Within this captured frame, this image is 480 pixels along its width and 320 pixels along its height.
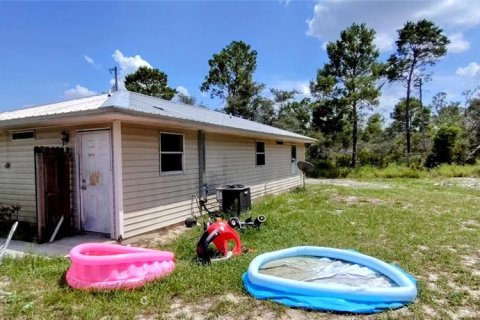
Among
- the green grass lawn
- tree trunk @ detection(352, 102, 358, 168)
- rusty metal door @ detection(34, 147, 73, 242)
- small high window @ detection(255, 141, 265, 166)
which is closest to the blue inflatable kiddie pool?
the green grass lawn

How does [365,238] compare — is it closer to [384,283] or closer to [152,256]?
[384,283]

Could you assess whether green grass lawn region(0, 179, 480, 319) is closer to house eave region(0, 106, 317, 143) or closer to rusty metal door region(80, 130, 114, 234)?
rusty metal door region(80, 130, 114, 234)

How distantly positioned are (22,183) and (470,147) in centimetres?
2653

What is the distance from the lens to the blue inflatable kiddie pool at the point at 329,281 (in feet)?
10.4

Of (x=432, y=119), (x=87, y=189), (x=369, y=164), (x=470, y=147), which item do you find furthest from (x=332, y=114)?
(x=87, y=189)

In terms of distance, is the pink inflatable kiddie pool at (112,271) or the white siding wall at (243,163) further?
the white siding wall at (243,163)

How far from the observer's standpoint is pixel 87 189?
20.5ft

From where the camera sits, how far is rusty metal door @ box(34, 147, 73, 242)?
18.7 ft

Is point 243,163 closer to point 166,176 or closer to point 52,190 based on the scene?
Answer: point 166,176

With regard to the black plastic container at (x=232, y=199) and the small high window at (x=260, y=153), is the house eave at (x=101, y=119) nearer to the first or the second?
the black plastic container at (x=232, y=199)

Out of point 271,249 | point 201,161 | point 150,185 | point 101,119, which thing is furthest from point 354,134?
point 101,119

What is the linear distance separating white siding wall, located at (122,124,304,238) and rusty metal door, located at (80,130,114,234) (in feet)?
1.17

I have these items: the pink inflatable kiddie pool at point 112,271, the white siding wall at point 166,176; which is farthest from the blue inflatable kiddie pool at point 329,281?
the white siding wall at point 166,176

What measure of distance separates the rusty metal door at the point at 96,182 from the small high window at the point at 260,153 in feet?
20.4
